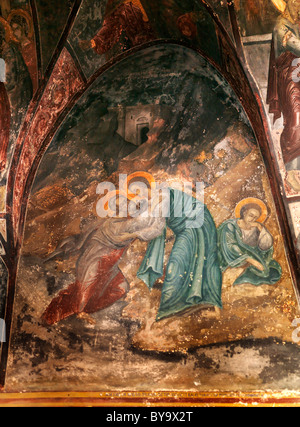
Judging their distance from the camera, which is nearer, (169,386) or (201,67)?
(169,386)

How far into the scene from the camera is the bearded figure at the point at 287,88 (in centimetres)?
648

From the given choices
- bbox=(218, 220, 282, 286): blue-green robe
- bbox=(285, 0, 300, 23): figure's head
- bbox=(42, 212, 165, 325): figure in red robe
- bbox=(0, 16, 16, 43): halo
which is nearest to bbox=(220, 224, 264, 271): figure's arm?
bbox=(218, 220, 282, 286): blue-green robe

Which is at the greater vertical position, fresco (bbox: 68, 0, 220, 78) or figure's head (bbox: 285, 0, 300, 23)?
fresco (bbox: 68, 0, 220, 78)

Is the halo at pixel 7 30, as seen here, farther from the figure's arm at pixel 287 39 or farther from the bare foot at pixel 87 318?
the bare foot at pixel 87 318

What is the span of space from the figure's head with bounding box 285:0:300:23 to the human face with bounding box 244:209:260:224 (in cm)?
245

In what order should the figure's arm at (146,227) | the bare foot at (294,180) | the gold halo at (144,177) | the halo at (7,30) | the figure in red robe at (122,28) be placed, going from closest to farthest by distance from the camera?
the bare foot at (294,180) → the halo at (7,30) → the figure in red robe at (122,28) → the figure's arm at (146,227) → the gold halo at (144,177)

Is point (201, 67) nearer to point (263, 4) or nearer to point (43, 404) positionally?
point (263, 4)

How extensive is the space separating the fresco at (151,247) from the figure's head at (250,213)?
1cm

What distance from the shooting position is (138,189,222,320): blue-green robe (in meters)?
7.41

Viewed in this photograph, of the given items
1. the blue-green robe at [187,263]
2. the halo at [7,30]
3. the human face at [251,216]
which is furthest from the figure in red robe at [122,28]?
the human face at [251,216]

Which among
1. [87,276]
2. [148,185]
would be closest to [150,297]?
[87,276]

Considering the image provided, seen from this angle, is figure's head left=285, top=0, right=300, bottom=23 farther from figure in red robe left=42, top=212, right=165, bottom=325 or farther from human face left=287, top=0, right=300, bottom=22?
figure in red robe left=42, top=212, right=165, bottom=325

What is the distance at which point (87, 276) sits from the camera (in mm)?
7820

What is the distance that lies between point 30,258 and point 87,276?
0.86 metres
